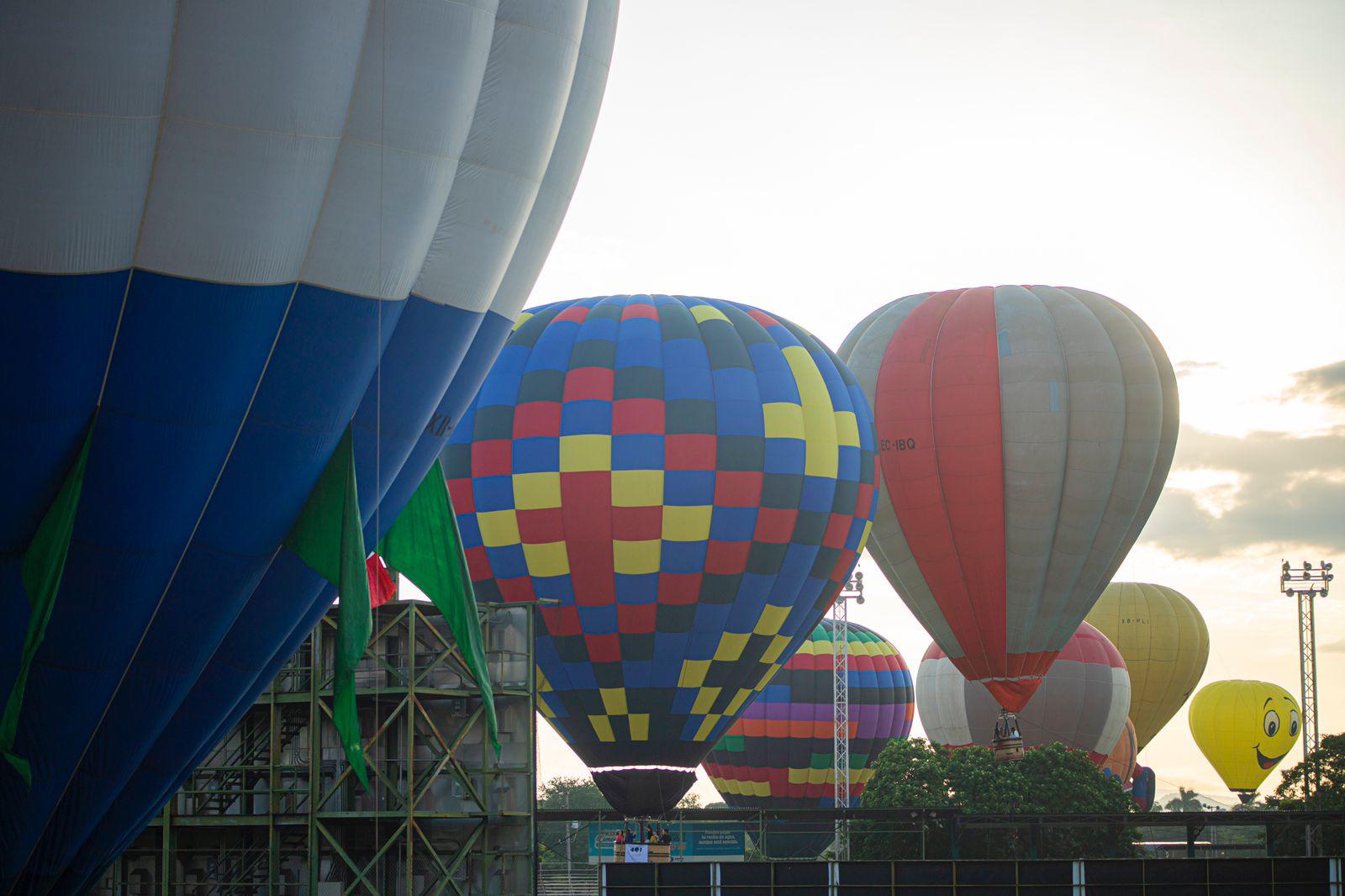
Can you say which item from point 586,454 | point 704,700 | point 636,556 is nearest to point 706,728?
point 704,700

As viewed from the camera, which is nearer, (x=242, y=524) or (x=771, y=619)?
(x=242, y=524)

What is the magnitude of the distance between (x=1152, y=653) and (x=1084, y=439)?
80.8 feet

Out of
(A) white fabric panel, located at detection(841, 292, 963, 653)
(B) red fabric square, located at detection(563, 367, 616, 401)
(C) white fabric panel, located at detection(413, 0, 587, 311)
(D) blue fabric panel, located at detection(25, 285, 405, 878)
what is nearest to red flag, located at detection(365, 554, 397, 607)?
(B) red fabric square, located at detection(563, 367, 616, 401)

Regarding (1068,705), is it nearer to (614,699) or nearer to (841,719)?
(841,719)

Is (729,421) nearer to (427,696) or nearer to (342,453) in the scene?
(427,696)

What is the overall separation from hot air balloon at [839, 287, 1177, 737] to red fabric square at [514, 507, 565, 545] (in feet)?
34.9

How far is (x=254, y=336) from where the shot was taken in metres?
8.90

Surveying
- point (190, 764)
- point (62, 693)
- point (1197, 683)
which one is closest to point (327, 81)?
point (62, 693)

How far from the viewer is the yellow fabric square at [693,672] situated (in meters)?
24.2

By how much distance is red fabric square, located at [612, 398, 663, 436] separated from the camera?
2403 centimetres

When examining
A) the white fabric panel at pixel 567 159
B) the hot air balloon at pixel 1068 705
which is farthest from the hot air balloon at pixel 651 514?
the hot air balloon at pixel 1068 705

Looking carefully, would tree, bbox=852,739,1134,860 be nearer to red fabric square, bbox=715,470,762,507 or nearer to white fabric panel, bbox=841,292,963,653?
white fabric panel, bbox=841,292,963,653

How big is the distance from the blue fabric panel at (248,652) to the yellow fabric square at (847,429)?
1522 cm

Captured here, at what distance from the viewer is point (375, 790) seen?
69.6 feet
